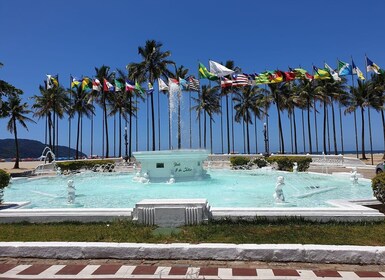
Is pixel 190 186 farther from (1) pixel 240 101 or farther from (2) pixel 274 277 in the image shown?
(1) pixel 240 101

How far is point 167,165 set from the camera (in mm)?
22469

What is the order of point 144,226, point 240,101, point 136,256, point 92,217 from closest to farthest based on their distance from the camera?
point 136,256, point 144,226, point 92,217, point 240,101

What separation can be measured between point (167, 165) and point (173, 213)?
13.3 metres

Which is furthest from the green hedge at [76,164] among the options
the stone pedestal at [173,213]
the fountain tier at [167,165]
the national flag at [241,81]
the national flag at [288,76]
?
the stone pedestal at [173,213]

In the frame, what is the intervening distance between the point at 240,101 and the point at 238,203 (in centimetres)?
5109

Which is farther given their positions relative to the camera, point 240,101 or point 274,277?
point 240,101

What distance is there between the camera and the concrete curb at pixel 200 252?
659 cm

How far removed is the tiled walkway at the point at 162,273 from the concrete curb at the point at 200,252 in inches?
17.8

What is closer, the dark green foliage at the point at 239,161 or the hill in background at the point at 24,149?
the dark green foliage at the point at 239,161

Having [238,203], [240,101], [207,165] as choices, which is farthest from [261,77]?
[238,203]

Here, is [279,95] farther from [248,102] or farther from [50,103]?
[50,103]

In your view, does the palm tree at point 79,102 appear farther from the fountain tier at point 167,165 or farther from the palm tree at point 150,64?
the fountain tier at point 167,165

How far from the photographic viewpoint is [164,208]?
9219mm

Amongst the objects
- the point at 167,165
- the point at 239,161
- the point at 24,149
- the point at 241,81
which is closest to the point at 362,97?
the point at 241,81
